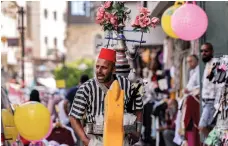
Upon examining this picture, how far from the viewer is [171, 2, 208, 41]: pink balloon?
960 centimetres

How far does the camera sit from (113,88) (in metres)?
6.18

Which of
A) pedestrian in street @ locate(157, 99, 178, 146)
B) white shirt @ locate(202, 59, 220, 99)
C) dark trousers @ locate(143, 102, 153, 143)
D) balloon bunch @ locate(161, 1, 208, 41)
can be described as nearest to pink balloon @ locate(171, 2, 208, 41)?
balloon bunch @ locate(161, 1, 208, 41)

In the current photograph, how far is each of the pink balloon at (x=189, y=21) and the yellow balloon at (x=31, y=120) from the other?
9.56ft

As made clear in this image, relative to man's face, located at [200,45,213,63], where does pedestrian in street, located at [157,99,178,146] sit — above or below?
below

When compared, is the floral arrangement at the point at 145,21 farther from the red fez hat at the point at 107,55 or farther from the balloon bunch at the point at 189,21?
the balloon bunch at the point at 189,21

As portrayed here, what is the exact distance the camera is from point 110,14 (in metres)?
7.68

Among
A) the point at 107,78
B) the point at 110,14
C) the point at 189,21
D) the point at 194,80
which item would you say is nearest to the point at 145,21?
the point at 110,14

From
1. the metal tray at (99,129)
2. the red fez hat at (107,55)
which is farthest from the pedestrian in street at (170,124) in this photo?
the red fez hat at (107,55)

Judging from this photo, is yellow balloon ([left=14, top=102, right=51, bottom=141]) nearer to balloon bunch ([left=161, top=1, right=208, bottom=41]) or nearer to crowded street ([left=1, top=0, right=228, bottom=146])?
crowded street ([left=1, top=0, right=228, bottom=146])

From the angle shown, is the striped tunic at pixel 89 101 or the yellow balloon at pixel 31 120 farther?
the yellow balloon at pixel 31 120

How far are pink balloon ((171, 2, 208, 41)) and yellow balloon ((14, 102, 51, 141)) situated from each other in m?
2.91

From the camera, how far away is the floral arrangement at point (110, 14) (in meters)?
7.63

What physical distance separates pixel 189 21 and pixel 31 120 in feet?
10.9

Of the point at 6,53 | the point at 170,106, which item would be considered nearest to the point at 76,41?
the point at 6,53
